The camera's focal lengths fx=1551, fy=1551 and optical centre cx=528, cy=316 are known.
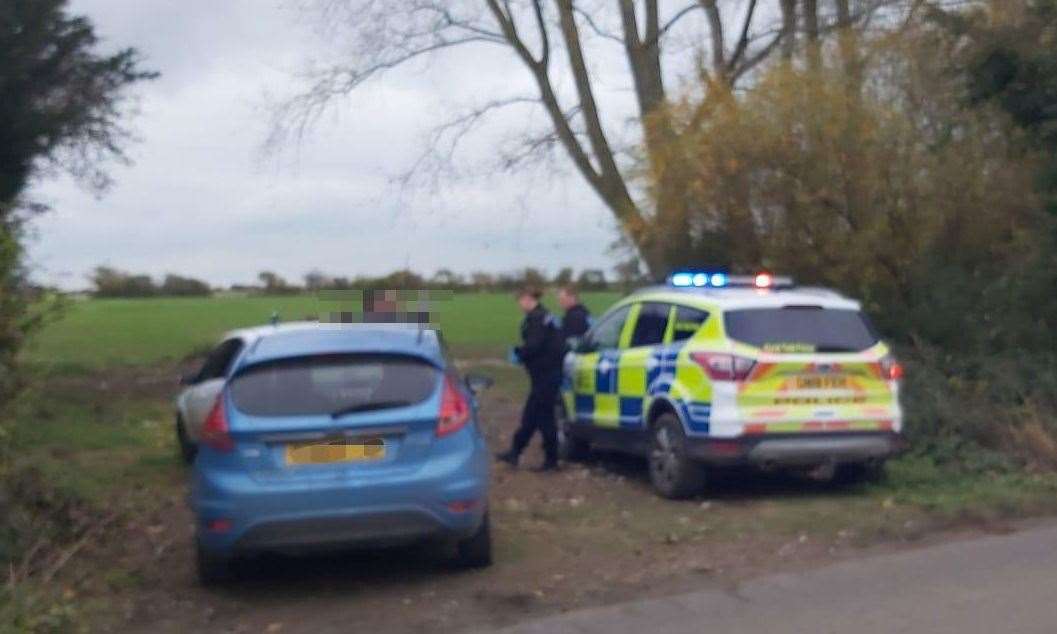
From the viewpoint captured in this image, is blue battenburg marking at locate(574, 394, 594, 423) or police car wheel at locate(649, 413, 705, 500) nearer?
police car wheel at locate(649, 413, 705, 500)

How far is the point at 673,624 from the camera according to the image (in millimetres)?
8188

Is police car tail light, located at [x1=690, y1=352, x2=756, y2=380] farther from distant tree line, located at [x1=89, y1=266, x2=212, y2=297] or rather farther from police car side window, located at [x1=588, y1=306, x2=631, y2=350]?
distant tree line, located at [x1=89, y1=266, x2=212, y2=297]

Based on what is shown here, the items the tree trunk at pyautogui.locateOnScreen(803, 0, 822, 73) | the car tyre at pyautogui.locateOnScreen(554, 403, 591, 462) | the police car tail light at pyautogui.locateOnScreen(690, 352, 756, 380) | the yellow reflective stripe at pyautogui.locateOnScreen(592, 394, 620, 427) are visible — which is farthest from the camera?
the tree trunk at pyautogui.locateOnScreen(803, 0, 822, 73)

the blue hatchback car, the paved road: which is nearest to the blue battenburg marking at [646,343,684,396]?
the paved road

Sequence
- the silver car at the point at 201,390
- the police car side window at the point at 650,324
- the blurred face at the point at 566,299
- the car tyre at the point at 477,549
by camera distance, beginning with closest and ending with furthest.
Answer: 1. the car tyre at the point at 477,549
2. the police car side window at the point at 650,324
3. the silver car at the point at 201,390
4. the blurred face at the point at 566,299

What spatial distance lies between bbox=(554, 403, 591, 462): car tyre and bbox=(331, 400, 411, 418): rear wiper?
5209mm

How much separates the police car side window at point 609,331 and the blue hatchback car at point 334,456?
4.21 m

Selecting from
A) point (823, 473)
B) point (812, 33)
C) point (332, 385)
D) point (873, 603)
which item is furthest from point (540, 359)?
point (812, 33)

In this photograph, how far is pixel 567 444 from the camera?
14.3 meters

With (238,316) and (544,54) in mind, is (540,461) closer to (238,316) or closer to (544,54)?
(238,316)

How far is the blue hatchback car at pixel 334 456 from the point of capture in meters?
8.70

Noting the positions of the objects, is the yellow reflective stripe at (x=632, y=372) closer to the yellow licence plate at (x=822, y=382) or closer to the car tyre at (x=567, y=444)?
the car tyre at (x=567, y=444)

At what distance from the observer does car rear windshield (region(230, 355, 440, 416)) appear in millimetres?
8922

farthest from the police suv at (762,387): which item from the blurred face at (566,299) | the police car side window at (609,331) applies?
the blurred face at (566,299)
